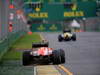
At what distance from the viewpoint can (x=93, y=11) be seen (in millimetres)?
81438

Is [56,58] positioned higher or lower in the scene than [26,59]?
higher

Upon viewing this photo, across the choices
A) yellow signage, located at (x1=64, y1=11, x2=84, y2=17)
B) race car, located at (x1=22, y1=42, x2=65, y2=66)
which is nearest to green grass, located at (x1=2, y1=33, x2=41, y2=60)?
race car, located at (x1=22, y1=42, x2=65, y2=66)

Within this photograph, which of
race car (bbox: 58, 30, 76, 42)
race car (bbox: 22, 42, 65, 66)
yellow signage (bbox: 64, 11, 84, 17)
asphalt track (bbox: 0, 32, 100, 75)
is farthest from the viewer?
yellow signage (bbox: 64, 11, 84, 17)

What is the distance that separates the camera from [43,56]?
20531 millimetres

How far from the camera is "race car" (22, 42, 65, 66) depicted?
20.2 metres

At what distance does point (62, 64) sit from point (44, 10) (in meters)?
70.2

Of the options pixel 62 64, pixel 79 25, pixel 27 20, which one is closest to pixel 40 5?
pixel 27 20

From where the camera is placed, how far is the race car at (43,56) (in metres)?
20.2

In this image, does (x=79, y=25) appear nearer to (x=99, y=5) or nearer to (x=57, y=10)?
(x=57, y=10)

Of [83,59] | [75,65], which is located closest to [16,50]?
[83,59]

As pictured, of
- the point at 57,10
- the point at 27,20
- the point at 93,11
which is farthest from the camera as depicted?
the point at 27,20

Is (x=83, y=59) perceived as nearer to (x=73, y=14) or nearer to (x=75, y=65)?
(x=75, y=65)

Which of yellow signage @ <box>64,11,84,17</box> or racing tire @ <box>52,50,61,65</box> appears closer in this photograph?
racing tire @ <box>52,50,61,65</box>

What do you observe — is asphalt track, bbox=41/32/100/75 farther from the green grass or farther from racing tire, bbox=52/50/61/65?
the green grass
